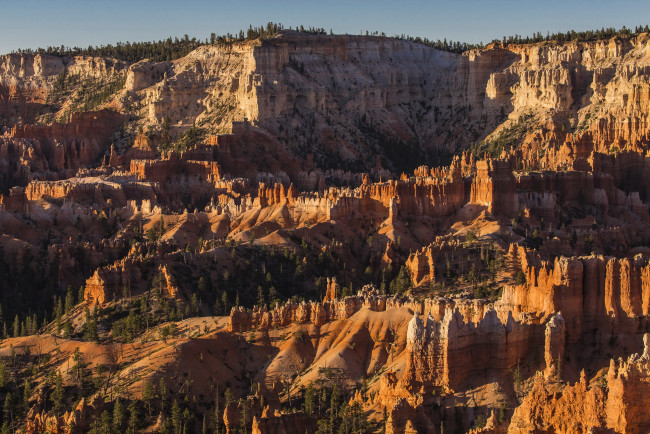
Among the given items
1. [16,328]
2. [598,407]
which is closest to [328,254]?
[16,328]

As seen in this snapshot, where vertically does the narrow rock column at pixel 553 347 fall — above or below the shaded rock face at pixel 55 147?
below

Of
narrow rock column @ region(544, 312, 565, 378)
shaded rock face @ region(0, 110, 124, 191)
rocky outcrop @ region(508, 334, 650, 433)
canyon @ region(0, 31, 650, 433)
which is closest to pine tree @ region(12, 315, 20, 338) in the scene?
canyon @ region(0, 31, 650, 433)

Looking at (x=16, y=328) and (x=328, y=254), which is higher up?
(x=328, y=254)

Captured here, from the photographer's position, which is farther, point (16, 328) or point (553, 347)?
point (16, 328)

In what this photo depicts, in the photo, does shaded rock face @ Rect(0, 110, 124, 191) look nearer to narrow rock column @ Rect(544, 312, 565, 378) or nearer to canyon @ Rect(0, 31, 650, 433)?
canyon @ Rect(0, 31, 650, 433)

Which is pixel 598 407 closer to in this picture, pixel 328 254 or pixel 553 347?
pixel 553 347

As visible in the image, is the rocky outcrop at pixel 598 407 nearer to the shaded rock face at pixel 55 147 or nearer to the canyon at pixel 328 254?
the canyon at pixel 328 254

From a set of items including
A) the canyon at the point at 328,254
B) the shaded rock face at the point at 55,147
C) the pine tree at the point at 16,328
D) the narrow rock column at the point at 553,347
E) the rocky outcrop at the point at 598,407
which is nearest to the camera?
the rocky outcrop at the point at 598,407

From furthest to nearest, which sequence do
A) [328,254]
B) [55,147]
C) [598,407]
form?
[55,147], [328,254], [598,407]

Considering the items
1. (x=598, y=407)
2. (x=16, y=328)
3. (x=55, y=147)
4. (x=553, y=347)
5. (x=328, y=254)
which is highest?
(x=55, y=147)

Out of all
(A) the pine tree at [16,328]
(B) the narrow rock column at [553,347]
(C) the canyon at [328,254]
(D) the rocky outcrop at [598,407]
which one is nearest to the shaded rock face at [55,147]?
(C) the canyon at [328,254]

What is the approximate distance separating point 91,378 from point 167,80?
11642 centimetres

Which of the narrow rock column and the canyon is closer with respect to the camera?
the narrow rock column

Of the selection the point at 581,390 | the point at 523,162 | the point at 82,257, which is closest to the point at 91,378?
the point at 581,390
